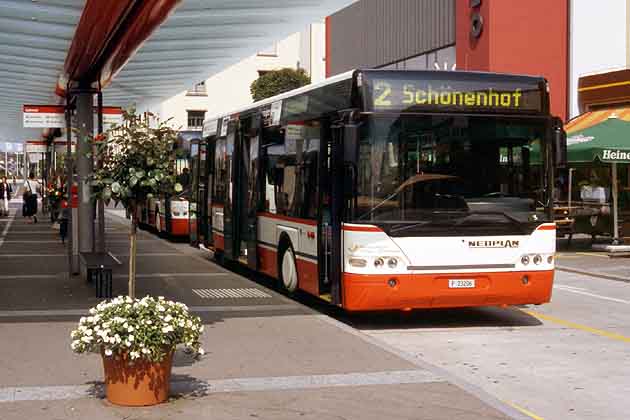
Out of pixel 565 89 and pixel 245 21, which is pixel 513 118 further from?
pixel 565 89

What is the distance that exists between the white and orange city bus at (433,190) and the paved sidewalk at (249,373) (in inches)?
36.0

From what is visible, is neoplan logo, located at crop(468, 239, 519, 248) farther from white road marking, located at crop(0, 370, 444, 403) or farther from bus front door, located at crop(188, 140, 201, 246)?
bus front door, located at crop(188, 140, 201, 246)

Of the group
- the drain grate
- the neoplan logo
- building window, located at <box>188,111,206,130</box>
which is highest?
building window, located at <box>188,111,206,130</box>

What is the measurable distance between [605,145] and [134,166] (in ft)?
49.6

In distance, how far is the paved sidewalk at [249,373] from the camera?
7207 mm

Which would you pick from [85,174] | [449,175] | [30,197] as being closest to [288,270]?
[449,175]

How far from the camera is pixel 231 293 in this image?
1442cm

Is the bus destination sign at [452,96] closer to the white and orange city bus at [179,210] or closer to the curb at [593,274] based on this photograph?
the curb at [593,274]

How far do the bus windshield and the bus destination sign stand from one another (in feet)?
0.40

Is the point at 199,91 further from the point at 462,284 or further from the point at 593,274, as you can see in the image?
the point at 462,284

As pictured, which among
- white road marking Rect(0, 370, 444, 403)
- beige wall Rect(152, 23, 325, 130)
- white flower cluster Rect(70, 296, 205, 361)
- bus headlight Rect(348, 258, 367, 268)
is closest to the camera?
white flower cluster Rect(70, 296, 205, 361)

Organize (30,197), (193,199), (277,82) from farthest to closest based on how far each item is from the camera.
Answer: (277,82) < (30,197) < (193,199)

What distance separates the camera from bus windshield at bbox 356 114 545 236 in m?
11.1

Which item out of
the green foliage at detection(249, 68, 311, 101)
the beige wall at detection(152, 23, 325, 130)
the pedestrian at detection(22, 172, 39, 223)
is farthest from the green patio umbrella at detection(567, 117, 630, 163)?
the beige wall at detection(152, 23, 325, 130)
